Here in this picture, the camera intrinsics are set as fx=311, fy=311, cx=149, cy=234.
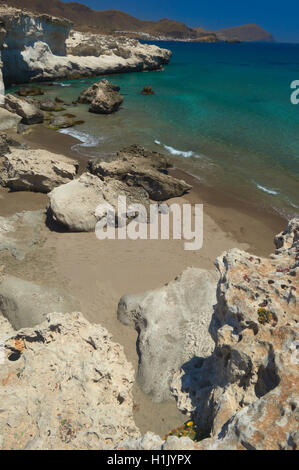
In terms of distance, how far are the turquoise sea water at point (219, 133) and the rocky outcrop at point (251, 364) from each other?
464 inches

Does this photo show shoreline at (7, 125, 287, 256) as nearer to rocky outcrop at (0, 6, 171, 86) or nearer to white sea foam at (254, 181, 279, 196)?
white sea foam at (254, 181, 279, 196)

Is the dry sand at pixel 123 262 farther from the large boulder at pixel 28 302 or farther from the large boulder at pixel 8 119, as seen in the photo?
the large boulder at pixel 8 119

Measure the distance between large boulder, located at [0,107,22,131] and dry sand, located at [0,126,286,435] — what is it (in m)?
11.8

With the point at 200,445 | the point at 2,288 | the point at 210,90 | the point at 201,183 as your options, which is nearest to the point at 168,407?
the point at 200,445

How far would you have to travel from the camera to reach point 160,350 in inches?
274

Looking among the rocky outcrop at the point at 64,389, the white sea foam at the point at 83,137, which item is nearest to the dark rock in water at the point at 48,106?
the white sea foam at the point at 83,137

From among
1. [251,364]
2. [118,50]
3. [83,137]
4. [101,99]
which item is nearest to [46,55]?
[118,50]

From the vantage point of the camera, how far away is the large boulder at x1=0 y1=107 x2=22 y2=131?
2309 cm

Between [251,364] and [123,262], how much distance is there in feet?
21.5

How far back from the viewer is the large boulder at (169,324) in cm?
661

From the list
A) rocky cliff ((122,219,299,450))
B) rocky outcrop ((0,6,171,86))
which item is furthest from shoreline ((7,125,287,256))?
rocky outcrop ((0,6,171,86))

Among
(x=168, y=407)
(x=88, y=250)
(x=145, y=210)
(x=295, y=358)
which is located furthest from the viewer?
(x=145, y=210)
